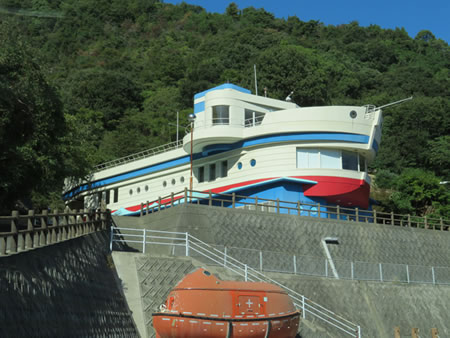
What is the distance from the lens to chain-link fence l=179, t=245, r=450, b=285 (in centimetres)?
2472

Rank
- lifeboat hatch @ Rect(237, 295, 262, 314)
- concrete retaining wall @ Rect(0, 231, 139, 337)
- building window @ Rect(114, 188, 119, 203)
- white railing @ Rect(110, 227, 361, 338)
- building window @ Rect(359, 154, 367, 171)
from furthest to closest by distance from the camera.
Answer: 1. building window @ Rect(114, 188, 119, 203)
2. building window @ Rect(359, 154, 367, 171)
3. white railing @ Rect(110, 227, 361, 338)
4. lifeboat hatch @ Rect(237, 295, 262, 314)
5. concrete retaining wall @ Rect(0, 231, 139, 337)

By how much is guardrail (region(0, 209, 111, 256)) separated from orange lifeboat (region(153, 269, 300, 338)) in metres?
3.65

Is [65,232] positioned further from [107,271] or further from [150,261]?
[150,261]

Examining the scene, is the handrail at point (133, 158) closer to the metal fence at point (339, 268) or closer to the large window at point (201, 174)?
the large window at point (201, 174)

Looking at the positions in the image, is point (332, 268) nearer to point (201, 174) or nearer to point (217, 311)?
point (217, 311)

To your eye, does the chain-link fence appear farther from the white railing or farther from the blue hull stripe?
the blue hull stripe

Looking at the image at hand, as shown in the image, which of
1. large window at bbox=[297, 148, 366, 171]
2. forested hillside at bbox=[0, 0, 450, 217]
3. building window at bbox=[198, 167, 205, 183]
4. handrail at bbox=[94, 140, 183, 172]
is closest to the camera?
forested hillside at bbox=[0, 0, 450, 217]

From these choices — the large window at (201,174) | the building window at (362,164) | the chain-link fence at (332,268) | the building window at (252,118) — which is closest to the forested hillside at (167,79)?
the large window at (201,174)

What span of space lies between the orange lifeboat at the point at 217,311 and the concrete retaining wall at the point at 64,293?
2.05 metres

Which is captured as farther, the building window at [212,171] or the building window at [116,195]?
the building window at [116,195]

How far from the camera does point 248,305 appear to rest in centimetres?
1644

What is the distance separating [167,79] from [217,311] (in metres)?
77.7

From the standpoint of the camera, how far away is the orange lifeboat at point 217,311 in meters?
15.8

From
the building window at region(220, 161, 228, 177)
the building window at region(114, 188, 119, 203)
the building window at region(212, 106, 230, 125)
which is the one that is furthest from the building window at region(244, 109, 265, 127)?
the building window at region(114, 188, 119, 203)
